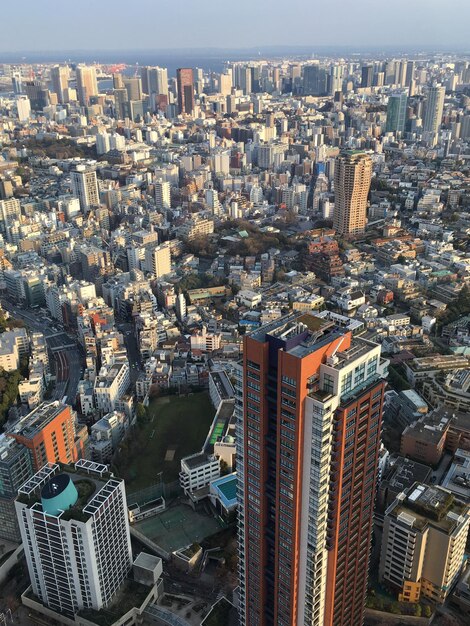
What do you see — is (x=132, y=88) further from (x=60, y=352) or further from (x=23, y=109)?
(x=60, y=352)

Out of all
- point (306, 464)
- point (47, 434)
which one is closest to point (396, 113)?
point (47, 434)

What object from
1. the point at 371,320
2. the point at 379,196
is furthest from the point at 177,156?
the point at 371,320

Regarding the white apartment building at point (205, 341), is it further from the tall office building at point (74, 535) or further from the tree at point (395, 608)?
the tree at point (395, 608)

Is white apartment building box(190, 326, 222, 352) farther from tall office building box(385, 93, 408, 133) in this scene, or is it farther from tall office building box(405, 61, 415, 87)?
tall office building box(405, 61, 415, 87)

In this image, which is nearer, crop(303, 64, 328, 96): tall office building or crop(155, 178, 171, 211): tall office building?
crop(155, 178, 171, 211): tall office building

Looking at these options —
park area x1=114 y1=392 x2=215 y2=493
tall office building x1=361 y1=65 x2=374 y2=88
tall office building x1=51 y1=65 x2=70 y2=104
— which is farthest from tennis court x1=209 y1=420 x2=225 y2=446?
tall office building x1=361 y1=65 x2=374 y2=88

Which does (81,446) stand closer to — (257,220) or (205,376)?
(205,376)
